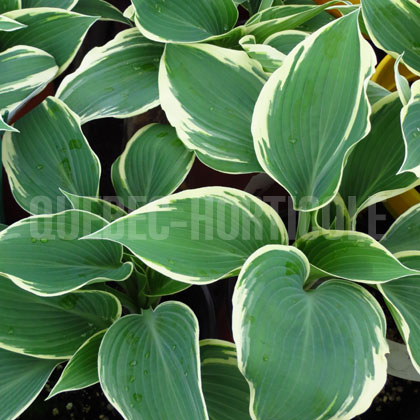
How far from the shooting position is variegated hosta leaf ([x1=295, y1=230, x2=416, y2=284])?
0.49m

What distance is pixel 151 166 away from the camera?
668mm

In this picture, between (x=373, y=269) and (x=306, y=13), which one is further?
(x=306, y=13)

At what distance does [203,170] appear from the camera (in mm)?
1017

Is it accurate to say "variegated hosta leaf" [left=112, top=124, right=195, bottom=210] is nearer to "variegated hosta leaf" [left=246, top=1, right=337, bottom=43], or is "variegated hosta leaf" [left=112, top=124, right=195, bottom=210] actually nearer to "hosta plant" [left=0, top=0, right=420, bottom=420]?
"hosta plant" [left=0, top=0, right=420, bottom=420]

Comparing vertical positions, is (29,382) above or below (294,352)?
below

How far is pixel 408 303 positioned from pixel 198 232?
9.9 inches

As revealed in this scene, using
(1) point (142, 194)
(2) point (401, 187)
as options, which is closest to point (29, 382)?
(1) point (142, 194)

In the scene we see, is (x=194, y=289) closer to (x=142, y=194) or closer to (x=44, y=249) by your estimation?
(x=142, y=194)

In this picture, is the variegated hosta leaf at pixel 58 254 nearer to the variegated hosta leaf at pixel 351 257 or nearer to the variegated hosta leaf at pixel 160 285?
the variegated hosta leaf at pixel 160 285

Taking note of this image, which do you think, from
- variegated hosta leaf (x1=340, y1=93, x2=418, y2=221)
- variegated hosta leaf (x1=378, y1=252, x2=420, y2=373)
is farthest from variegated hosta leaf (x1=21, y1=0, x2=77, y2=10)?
variegated hosta leaf (x1=378, y1=252, x2=420, y2=373)

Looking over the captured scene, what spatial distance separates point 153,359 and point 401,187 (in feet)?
1.15

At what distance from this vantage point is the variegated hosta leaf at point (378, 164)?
61 cm

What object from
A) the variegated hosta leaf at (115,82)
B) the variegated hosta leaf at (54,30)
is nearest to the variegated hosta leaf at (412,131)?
the variegated hosta leaf at (115,82)

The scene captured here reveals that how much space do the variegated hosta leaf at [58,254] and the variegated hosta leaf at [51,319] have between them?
5 cm
